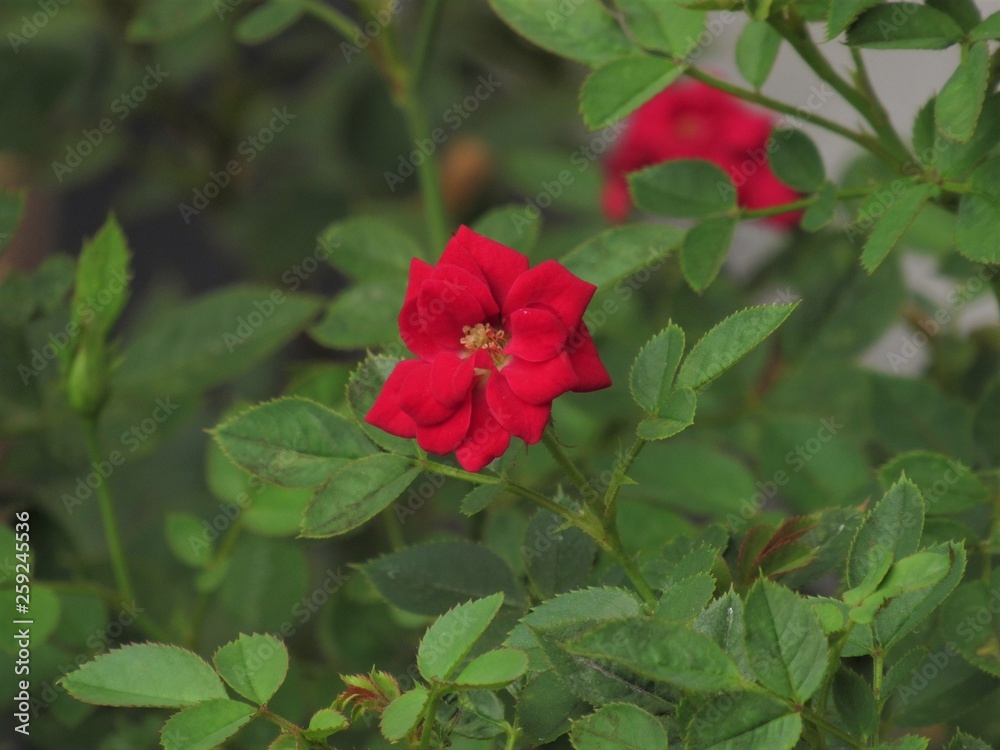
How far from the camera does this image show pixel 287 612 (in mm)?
713

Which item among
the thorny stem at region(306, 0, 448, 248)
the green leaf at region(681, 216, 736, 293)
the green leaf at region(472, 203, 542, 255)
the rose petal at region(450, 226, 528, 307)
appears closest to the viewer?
the rose petal at region(450, 226, 528, 307)

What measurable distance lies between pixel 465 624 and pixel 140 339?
1.76 feet

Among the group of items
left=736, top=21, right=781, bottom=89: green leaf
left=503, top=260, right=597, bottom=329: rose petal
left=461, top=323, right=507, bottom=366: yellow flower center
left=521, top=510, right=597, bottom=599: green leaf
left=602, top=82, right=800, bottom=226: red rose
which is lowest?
left=602, top=82, right=800, bottom=226: red rose

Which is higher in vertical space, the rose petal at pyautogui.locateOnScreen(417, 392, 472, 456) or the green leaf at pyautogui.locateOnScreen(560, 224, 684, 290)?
the rose petal at pyautogui.locateOnScreen(417, 392, 472, 456)

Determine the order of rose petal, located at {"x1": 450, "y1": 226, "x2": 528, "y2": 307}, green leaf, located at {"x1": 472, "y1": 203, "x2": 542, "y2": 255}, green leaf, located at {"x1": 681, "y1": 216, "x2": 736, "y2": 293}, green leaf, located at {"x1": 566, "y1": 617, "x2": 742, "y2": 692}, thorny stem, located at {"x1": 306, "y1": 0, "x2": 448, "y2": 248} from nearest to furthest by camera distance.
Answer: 1. green leaf, located at {"x1": 566, "y1": 617, "x2": 742, "y2": 692}
2. rose petal, located at {"x1": 450, "y1": 226, "x2": 528, "y2": 307}
3. green leaf, located at {"x1": 681, "y1": 216, "x2": 736, "y2": 293}
4. green leaf, located at {"x1": 472, "y1": 203, "x2": 542, "y2": 255}
5. thorny stem, located at {"x1": 306, "y1": 0, "x2": 448, "y2": 248}

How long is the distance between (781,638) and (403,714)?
0.43 feet

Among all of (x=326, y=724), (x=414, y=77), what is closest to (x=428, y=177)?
(x=414, y=77)

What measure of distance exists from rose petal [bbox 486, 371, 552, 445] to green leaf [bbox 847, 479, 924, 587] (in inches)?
4.8

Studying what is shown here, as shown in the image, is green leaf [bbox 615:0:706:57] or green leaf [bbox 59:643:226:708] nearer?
green leaf [bbox 59:643:226:708]

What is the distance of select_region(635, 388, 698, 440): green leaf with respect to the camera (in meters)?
0.39

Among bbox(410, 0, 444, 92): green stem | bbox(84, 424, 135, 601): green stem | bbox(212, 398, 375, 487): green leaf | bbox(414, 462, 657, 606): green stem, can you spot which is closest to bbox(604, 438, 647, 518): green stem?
bbox(414, 462, 657, 606): green stem

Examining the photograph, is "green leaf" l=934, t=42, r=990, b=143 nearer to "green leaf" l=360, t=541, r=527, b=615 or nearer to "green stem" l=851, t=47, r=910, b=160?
"green stem" l=851, t=47, r=910, b=160

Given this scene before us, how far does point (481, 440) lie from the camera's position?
0.41 meters

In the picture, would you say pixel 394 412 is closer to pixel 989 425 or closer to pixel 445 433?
pixel 445 433
